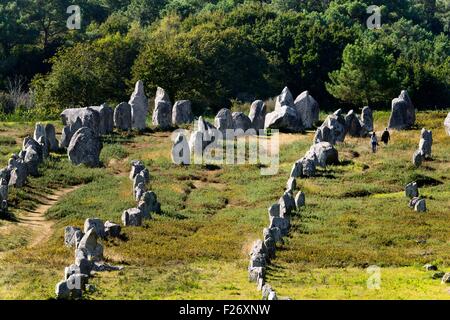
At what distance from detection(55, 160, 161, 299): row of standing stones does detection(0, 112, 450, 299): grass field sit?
1.83 ft

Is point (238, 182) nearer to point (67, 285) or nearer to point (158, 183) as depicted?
point (158, 183)

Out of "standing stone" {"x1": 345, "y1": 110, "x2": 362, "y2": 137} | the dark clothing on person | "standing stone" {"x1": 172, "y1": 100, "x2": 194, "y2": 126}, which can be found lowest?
the dark clothing on person

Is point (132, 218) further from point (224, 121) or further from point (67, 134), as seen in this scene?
point (224, 121)

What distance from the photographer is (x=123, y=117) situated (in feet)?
275

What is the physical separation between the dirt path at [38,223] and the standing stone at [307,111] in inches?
1234

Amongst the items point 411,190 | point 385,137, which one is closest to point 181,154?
point 385,137

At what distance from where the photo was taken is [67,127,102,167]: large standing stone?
69.4 metres

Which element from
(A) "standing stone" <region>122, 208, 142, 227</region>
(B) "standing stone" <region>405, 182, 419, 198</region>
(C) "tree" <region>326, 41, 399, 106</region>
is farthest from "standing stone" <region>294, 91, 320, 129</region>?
(A) "standing stone" <region>122, 208, 142, 227</region>

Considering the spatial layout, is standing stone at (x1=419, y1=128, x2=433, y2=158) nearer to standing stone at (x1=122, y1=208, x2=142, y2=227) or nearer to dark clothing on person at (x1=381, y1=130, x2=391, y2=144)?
dark clothing on person at (x1=381, y1=130, x2=391, y2=144)

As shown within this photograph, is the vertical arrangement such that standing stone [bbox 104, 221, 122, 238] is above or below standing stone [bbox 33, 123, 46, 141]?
below

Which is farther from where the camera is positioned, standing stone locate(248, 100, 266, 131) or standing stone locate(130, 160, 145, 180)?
standing stone locate(248, 100, 266, 131)

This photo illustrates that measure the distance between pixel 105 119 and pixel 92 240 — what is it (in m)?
40.2

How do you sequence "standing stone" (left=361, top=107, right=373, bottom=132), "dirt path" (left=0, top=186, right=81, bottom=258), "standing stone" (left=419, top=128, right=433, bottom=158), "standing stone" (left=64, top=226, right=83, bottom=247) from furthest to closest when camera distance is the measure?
1. "standing stone" (left=361, top=107, right=373, bottom=132)
2. "standing stone" (left=419, top=128, right=433, bottom=158)
3. "dirt path" (left=0, top=186, right=81, bottom=258)
4. "standing stone" (left=64, top=226, right=83, bottom=247)

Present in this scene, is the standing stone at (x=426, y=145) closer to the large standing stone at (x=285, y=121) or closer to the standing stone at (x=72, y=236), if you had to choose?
the large standing stone at (x=285, y=121)
